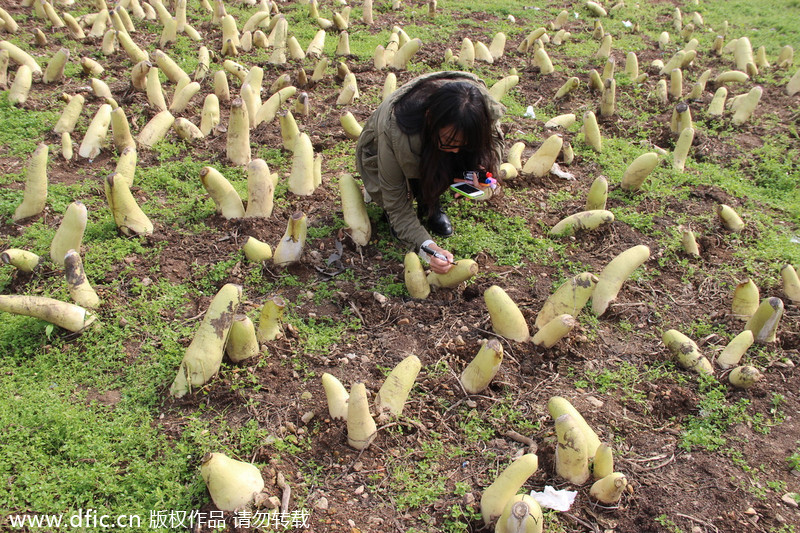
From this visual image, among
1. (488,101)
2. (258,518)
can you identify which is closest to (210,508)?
(258,518)

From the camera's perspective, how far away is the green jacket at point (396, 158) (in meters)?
3.61

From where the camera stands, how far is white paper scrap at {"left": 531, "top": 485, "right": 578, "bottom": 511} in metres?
2.63

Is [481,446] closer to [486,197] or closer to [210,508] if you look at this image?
[210,508]

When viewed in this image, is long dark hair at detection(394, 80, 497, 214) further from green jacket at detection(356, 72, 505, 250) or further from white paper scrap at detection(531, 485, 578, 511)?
white paper scrap at detection(531, 485, 578, 511)

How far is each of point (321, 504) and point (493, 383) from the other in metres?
1.15

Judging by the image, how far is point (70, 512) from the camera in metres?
2.55

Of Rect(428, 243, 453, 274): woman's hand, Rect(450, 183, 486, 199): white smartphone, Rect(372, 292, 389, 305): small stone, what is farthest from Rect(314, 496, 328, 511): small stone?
Rect(450, 183, 486, 199): white smartphone

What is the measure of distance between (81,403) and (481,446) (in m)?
2.10

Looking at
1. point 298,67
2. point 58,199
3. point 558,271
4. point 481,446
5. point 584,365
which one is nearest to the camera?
point 481,446

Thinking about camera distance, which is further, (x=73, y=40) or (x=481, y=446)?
(x=73, y=40)

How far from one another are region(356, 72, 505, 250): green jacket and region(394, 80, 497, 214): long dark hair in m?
0.11

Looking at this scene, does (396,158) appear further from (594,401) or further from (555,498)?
(555,498)

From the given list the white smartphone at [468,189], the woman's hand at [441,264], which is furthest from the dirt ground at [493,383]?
the white smartphone at [468,189]

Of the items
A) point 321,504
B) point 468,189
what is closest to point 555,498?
point 321,504
